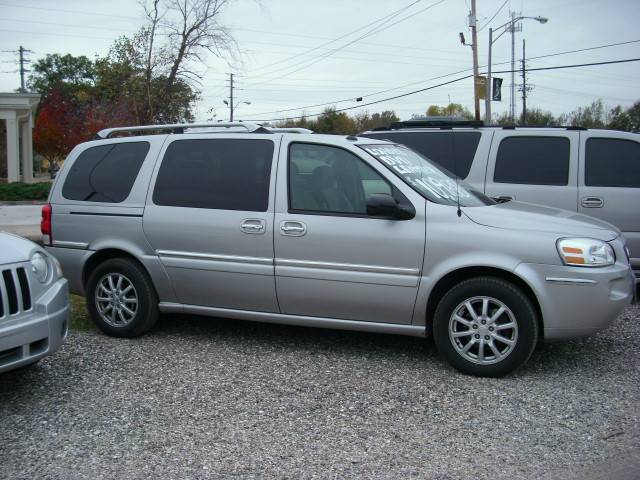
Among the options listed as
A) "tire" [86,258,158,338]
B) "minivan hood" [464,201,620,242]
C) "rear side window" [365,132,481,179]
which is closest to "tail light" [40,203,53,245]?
"tire" [86,258,158,338]

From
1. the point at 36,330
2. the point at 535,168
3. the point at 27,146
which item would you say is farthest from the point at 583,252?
the point at 27,146

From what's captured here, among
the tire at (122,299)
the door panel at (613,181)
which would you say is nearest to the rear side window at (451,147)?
the door panel at (613,181)

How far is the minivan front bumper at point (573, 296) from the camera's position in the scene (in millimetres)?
4656

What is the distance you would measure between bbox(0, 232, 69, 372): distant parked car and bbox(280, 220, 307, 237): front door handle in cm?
169

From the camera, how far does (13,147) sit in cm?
2941

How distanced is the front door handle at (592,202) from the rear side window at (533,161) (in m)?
0.29

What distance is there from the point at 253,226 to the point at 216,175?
651 mm

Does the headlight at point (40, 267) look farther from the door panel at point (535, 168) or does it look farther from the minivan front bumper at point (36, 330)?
the door panel at point (535, 168)

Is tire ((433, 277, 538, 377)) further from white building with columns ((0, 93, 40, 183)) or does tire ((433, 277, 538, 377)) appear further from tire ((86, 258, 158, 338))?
white building with columns ((0, 93, 40, 183))

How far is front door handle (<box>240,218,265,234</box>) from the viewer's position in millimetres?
5383

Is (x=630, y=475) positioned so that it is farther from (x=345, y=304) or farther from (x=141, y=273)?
(x=141, y=273)

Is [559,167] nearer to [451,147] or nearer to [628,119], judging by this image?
[451,147]

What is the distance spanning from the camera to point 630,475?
3520 millimetres

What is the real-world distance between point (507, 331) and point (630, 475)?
57.4 inches
